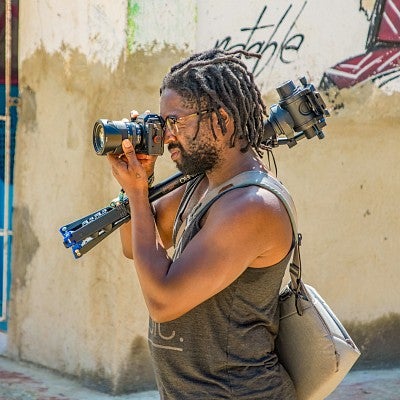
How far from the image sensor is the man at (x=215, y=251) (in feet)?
7.29

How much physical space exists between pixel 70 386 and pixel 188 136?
2.71 meters

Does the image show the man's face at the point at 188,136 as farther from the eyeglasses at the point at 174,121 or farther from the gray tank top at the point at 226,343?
the gray tank top at the point at 226,343

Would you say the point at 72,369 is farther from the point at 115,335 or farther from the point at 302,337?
the point at 302,337

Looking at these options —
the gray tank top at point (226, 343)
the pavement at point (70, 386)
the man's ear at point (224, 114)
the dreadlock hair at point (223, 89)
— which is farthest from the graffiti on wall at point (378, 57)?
the gray tank top at point (226, 343)

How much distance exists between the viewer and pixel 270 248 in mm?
2283

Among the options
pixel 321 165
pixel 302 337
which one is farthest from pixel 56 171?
pixel 302 337

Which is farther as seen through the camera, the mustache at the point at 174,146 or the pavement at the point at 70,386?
the pavement at the point at 70,386

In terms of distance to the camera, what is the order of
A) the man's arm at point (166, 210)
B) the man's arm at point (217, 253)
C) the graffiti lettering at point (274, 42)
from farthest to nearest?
1. the graffiti lettering at point (274, 42)
2. the man's arm at point (166, 210)
3. the man's arm at point (217, 253)

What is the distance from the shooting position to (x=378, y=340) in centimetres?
521

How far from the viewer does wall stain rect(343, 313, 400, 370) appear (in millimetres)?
5164

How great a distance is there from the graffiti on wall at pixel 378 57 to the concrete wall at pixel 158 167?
0.8 inches

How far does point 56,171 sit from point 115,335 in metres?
0.96

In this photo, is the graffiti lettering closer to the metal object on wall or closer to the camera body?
the metal object on wall

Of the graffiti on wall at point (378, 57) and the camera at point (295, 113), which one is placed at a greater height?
the graffiti on wall at point (378, 57)
